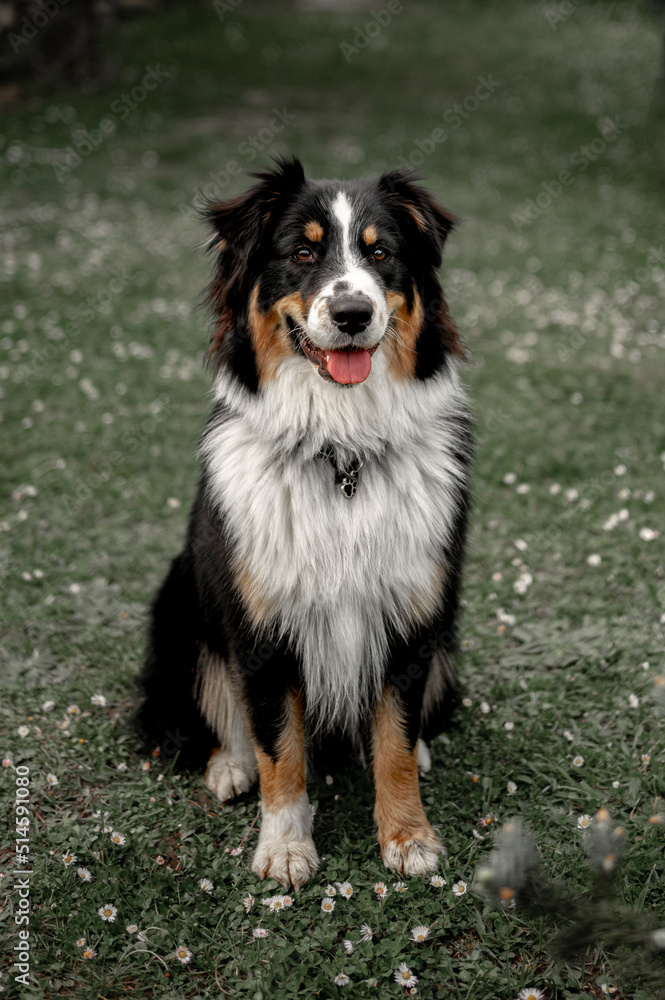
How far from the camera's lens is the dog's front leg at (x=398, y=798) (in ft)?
9.16

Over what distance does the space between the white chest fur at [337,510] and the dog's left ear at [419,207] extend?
1.61 feet

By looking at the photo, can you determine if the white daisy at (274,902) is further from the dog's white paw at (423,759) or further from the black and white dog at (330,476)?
the dog's white paw at (423,759)

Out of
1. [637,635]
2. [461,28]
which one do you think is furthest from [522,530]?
[461,28]

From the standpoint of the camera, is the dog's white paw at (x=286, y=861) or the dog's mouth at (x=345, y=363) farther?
the dog's white paw at (x=286, y=861)

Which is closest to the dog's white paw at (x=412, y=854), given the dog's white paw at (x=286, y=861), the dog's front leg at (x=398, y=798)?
the dog's front leg at (x=398, y=798)

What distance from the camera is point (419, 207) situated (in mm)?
2834

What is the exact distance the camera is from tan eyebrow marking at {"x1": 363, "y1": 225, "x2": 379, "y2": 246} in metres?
2.66

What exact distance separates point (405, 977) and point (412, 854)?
435 millimetres

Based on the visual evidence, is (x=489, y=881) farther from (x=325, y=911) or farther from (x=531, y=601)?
(x=531, y=601)

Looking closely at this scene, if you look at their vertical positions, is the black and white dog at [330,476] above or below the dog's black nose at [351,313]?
below

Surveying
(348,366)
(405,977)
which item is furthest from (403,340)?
(405,977)

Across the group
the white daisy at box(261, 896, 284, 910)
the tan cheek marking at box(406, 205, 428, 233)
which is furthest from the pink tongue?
the white daisy at box(261, 896, 284, 910)

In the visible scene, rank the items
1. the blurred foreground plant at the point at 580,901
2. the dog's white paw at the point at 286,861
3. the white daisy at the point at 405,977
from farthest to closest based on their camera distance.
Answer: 1. the dog's white paw at the point at 286,861
2. the white daisy at the point at 405,977
3. the blurred foreground plant at the point at 580,901

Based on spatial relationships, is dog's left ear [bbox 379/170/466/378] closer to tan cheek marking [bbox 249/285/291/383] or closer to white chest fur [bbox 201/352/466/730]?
white chest fur [bbox 201/352/466/730]
